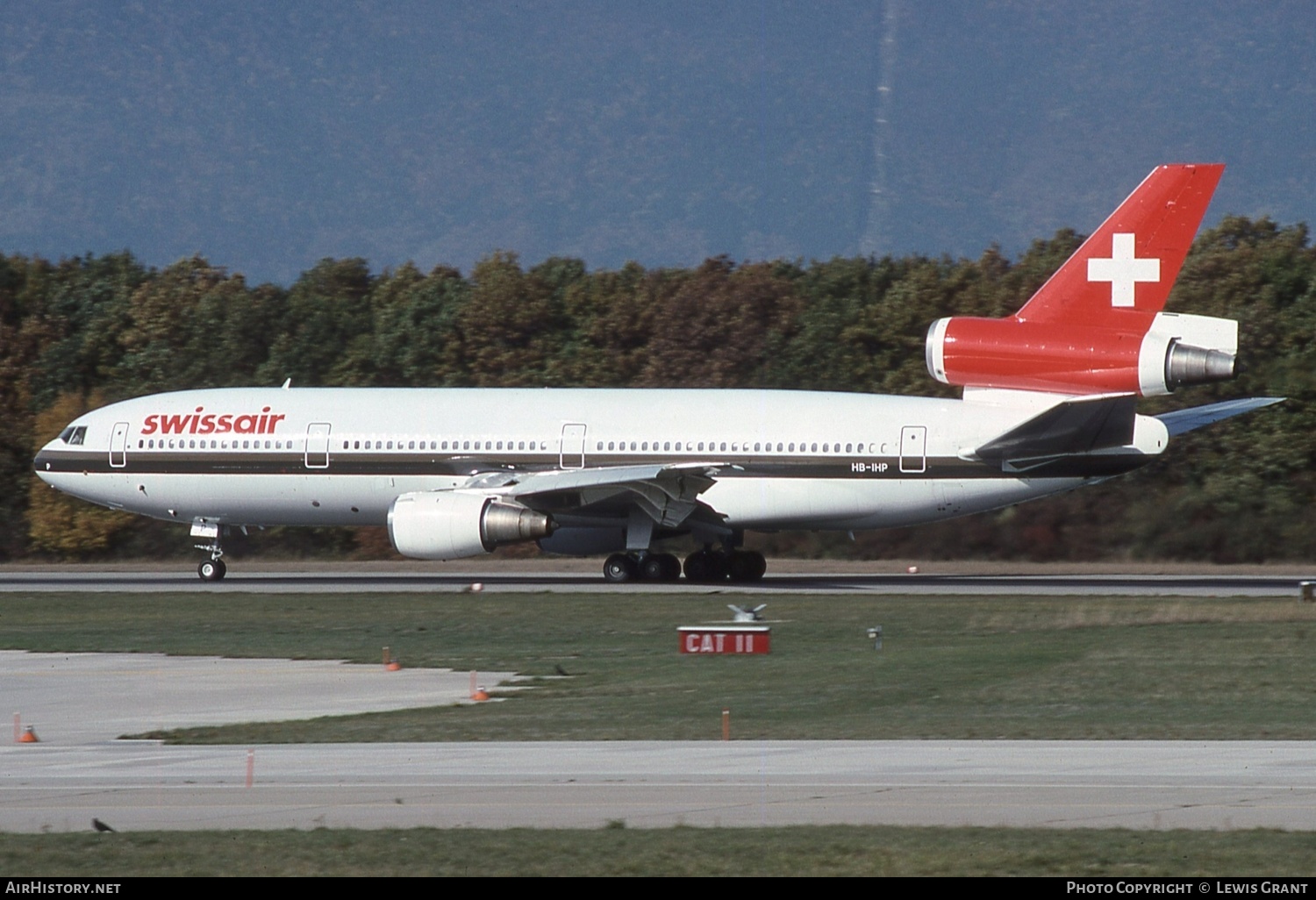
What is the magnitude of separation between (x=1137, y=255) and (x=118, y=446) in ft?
76.1

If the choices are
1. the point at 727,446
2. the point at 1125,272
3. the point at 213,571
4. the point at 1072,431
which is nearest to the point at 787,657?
the point at 1072,431

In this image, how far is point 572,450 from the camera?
3603 cm

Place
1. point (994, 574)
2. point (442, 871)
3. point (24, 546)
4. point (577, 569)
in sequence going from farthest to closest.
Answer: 1. point (24, 546)
2. point (577, 569)
3. point (994, 574)
4. point (442, 871)

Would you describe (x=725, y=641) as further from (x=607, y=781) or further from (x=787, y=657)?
(x=607, y=781)

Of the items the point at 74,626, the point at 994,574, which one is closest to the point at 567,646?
the point at 74,626

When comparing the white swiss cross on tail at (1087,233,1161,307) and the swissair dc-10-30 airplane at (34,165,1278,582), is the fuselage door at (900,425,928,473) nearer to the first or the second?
the swissair dc-10-30 airplane at (34,165,1278,582)

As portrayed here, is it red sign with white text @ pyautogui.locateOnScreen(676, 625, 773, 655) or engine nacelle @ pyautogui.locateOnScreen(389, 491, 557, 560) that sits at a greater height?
engine nacelle @ pyautogui.locateOnScreen(389, 491, 557, 560)

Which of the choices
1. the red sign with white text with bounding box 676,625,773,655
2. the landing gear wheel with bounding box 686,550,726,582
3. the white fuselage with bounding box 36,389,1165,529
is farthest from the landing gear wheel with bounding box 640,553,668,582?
the red sign with white text with bounding box 676,625,773,655

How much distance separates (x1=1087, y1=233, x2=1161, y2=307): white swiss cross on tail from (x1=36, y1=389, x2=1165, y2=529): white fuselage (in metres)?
2.53

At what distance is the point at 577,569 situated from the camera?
142ft

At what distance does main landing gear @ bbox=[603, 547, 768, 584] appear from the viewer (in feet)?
120

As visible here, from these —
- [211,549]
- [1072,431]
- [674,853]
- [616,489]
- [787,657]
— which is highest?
[1072,431]

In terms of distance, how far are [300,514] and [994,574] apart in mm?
16562
